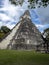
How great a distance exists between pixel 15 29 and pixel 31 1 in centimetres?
3284

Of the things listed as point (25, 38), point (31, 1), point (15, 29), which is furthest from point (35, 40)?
point (31, 1)

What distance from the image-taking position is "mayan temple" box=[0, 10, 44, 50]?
5181 cm

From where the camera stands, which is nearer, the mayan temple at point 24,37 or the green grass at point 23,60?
the green grass at point 23,60

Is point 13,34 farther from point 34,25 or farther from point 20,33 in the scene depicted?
point 34,25

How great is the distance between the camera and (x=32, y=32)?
53.8 m

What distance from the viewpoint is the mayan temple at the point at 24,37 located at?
170ft

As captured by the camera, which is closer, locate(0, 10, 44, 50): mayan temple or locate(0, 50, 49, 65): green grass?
locate(0, 50, 49, 65): green grass

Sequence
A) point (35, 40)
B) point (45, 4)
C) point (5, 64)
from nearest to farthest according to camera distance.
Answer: point (5, 64), point (45, 4), point (35, 40)

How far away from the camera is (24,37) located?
53062mm

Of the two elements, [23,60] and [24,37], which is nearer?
[23,60]

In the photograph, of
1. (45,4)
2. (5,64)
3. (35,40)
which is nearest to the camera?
(5,64)

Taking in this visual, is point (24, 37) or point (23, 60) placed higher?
point (24, 37)

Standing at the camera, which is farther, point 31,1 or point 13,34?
point 13,34

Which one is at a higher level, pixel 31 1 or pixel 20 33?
pixel 31 1
